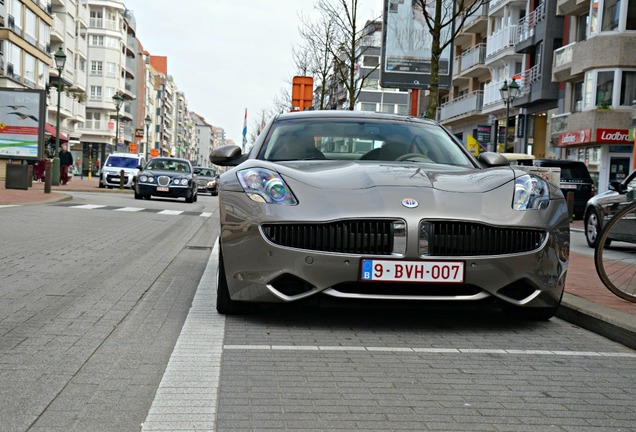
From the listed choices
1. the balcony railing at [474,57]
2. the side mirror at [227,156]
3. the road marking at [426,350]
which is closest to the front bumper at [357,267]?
the road marking at [426,350]

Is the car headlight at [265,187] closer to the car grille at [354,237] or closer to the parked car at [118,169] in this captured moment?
the car grille at [354,237]

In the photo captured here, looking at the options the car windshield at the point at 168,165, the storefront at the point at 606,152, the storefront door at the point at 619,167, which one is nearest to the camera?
the car windshield at the point at 168,165

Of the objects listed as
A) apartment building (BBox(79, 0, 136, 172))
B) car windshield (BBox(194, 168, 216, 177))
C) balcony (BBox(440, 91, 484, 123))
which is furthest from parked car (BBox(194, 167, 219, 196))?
apartment building (BBox(79, 0, 136, 172))

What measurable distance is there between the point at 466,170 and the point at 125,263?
403 centimetres

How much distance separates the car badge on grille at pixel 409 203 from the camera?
15.8 feet

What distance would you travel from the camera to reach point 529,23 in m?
42.4

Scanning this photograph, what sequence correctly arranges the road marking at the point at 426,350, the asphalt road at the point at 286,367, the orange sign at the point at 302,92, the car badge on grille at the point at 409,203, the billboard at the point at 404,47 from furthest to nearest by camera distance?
1. the orange sign at the point at 302,92
2. the billboard at the point at 404,47
3. the car badge on grille at the point at 409,203
4. the road marking at the point at 426,350
5. the asphalt road at the point at 286,367

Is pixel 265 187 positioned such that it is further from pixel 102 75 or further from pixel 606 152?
pixel 102 75

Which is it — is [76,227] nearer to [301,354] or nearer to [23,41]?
[301,354]

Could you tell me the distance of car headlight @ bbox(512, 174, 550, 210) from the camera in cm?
509

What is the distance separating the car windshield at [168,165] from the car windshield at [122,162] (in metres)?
11.5

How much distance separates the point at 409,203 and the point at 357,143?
5.01 ft

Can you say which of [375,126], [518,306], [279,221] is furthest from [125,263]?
[518,306]

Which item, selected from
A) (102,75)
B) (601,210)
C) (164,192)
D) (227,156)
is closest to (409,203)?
(227,156)
